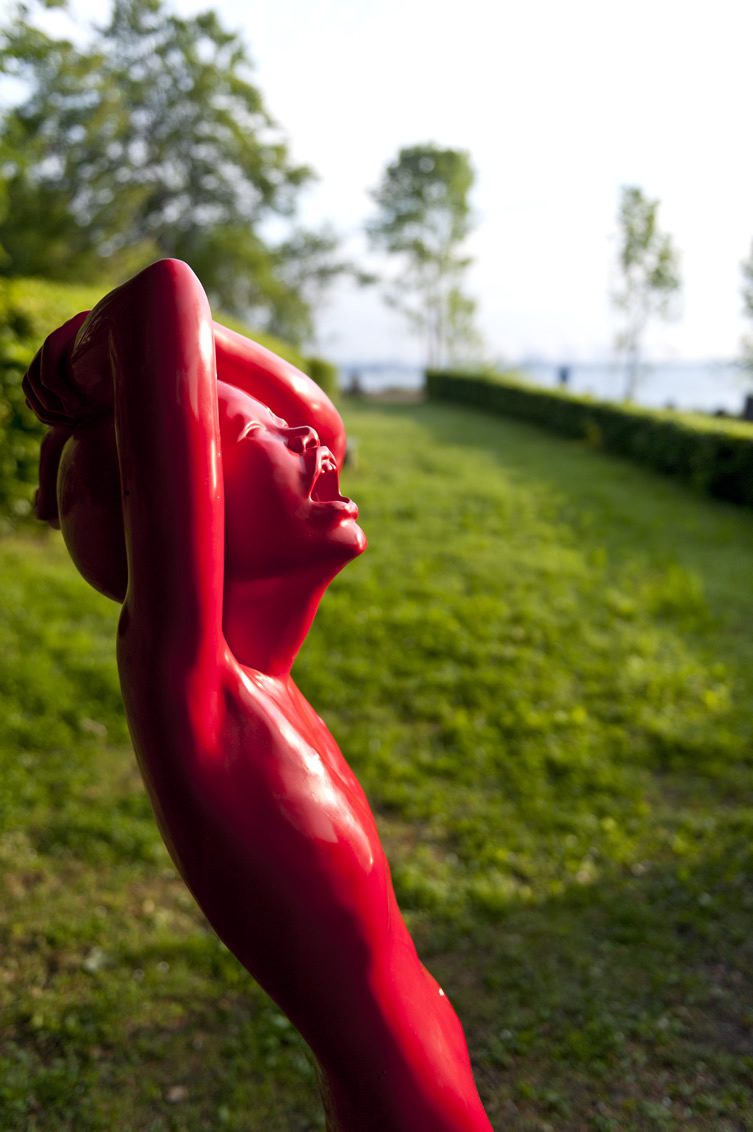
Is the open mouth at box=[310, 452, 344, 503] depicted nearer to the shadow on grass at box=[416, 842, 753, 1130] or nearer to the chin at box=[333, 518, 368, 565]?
the chin at box=[333, 518, 368, 565]

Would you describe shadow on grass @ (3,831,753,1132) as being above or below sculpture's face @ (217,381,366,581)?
below

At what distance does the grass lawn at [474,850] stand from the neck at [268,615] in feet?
7.06

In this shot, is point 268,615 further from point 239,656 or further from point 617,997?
point 617,997

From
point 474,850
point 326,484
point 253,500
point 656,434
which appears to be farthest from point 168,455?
point 656,434

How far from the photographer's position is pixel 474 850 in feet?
13.6

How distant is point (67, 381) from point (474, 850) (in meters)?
3.46

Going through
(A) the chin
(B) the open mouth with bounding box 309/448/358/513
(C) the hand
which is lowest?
(A) the chin

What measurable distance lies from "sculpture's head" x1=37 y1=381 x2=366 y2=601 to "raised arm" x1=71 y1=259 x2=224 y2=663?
10 cm

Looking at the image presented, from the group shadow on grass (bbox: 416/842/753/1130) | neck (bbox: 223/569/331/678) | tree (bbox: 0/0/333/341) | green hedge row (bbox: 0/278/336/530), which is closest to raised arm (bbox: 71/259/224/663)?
neck (bbox: 223/569/331/678)

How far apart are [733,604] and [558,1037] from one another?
16.3 feet

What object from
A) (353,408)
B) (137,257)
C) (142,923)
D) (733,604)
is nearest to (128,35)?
(137,257)

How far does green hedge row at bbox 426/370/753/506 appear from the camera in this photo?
1101 cm

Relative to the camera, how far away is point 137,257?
24750 millimetres

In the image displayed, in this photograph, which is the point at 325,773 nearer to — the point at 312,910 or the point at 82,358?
the point at 312,910
